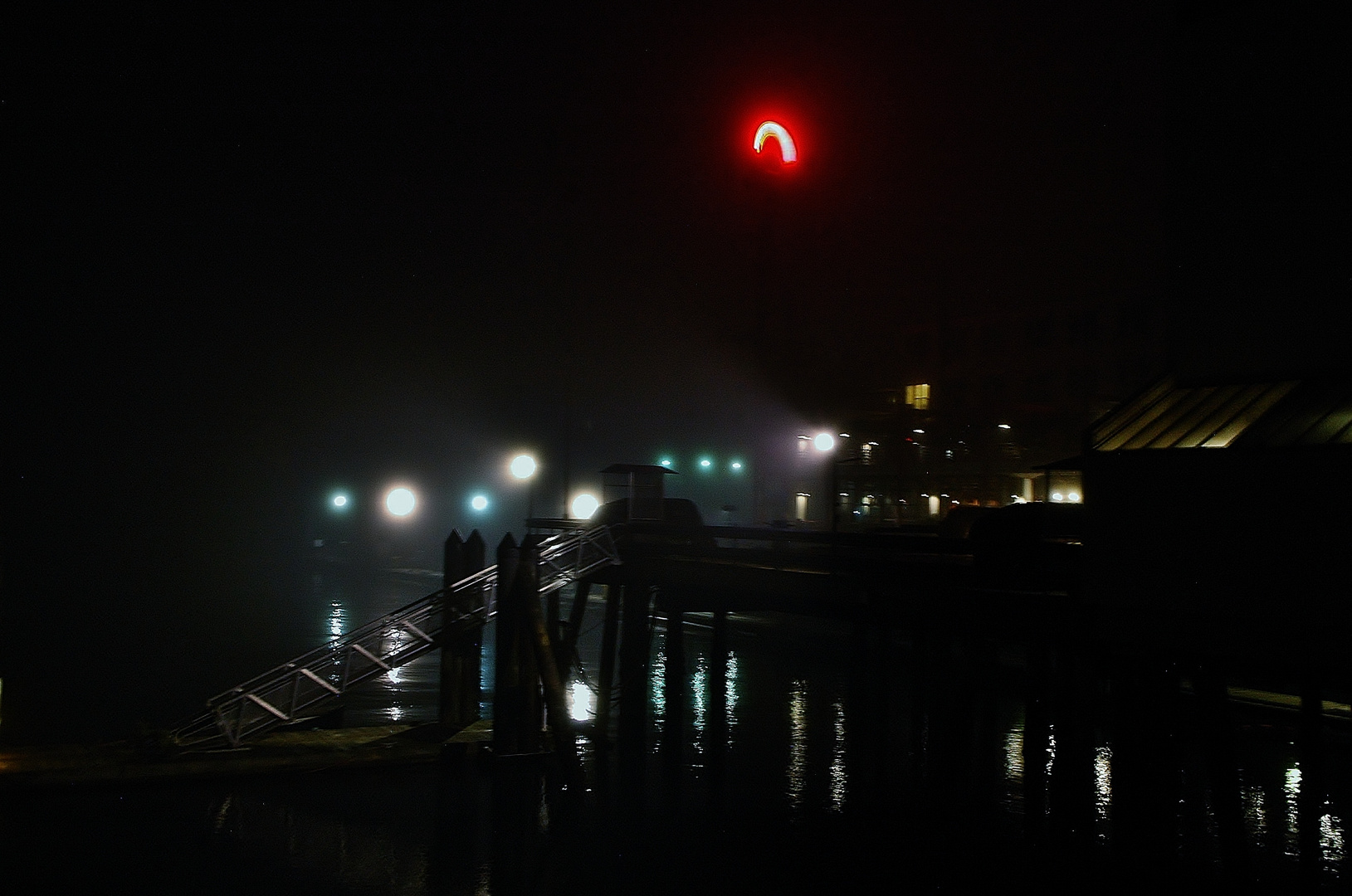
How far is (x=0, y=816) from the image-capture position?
14.3 metres

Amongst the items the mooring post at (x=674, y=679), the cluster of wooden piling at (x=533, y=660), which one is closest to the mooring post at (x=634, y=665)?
the cluster of wooden piling at (x=533, y=660)

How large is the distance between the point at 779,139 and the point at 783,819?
36.5 ft

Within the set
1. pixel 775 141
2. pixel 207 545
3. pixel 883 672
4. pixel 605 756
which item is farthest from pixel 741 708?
pixel 207 545

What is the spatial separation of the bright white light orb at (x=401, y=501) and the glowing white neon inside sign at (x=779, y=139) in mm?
68058

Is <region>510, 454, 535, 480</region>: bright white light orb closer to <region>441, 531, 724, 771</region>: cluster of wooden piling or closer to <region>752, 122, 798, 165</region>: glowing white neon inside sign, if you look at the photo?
<region>441, 531, 724, 771</region>: cluster of wooden piling

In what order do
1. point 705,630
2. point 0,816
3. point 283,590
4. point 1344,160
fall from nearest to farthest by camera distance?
1. point 1344,160
2. point 0,816
3. point 705,630
4. point 283,590

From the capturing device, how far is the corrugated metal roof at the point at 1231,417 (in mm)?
10750

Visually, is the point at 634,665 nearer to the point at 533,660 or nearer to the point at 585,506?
the point at 533,660

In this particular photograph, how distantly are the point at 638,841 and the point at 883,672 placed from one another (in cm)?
525

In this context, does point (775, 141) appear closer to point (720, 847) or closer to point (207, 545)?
point (720, 847)

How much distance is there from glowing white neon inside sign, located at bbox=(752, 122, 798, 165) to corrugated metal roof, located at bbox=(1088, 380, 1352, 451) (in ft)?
19.0

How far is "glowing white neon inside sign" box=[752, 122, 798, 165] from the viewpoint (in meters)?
9.47

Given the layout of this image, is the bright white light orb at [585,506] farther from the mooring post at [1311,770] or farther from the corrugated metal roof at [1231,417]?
the mooring post at [1311,770]

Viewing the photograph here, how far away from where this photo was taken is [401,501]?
246 ft
